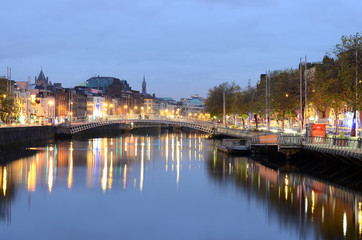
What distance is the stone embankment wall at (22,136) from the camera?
2597 inches

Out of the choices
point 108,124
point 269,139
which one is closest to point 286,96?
point 269,139

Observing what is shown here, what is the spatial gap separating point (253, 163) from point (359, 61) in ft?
41.6

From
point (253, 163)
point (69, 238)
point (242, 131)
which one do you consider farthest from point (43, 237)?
point (242, 131)

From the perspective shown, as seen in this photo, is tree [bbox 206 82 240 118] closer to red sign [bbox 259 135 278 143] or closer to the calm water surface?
red sign [bbox 259 135 278 143]

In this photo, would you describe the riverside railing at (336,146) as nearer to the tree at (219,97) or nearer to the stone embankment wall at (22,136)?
the stone embankment wall at (22,136)

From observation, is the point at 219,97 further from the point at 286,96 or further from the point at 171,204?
the point at 171,204

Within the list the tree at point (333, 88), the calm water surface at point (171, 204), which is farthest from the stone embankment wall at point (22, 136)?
the tree at point (333, 88)

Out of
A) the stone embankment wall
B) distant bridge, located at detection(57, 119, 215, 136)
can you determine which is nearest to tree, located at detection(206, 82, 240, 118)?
distant bridge, located at detection(57, 119, 215, 136)

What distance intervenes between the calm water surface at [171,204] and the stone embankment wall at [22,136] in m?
16.5

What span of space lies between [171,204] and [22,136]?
47696 millimetres

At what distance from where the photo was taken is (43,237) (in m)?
25.2

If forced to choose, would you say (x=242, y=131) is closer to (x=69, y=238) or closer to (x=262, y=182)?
(x=262, y=182)

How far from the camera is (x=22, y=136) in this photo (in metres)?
76.2

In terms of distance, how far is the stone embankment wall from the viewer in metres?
66.0
